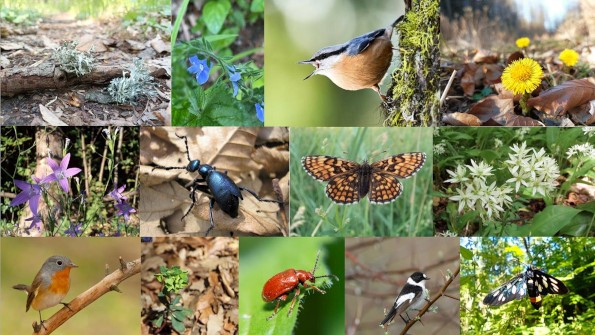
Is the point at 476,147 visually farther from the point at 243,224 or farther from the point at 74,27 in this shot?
the point at 74,27

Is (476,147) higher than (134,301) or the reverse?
higher

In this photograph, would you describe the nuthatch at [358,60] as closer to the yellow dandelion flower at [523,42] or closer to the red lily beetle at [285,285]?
the yellow dandelion flower at [523,42]

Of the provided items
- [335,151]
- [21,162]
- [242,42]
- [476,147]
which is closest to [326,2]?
[242,42]

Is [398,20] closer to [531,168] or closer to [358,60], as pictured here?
[358,60]

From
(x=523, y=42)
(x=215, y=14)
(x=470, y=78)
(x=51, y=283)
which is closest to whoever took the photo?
(x=51, y=283)

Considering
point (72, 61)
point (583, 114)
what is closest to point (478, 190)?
point (583, 114)

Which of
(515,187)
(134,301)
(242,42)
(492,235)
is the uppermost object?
(242,42)
